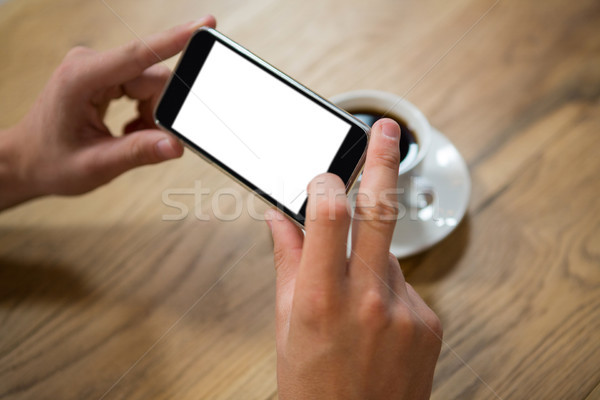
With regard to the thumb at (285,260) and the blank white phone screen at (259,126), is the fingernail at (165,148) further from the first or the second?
the thumb at (285,260)

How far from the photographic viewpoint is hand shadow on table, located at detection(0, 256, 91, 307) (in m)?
0.54

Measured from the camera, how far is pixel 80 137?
0.54m

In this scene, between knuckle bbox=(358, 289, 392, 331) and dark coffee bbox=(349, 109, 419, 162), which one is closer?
knuckle bbox=(358, 289, 392, 331)

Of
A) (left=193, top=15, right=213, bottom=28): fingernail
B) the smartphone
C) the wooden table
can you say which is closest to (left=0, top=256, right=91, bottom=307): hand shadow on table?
the wooden table

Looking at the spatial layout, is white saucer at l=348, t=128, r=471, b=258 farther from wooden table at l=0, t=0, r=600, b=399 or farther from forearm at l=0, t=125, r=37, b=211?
forearm at l=0, t=125, r=37, b=211

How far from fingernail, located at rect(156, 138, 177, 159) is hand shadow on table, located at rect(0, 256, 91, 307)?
197 mm

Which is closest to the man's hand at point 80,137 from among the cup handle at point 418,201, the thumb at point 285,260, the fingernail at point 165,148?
the fingernail at point 165,148

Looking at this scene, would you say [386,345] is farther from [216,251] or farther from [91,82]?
[91,82]

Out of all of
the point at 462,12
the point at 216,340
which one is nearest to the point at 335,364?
the point at 216,340

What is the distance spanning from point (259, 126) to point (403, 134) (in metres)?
0.17

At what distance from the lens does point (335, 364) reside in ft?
1.22

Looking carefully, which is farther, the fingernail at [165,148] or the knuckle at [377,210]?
the fingernail at [165,148]

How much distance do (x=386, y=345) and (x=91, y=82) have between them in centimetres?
44

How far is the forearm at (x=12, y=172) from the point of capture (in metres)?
0.55
